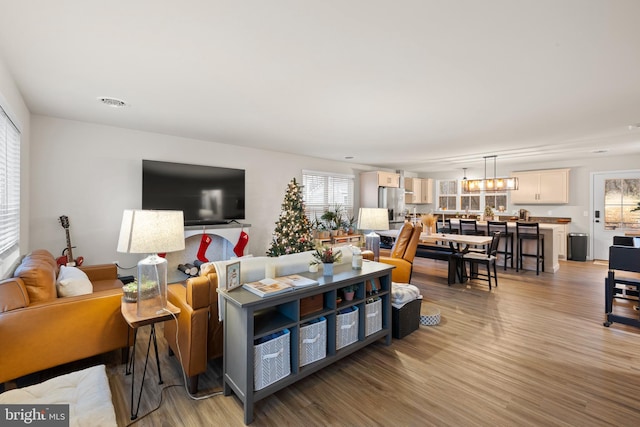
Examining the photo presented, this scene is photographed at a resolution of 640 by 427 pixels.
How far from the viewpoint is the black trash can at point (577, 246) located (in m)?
7.19

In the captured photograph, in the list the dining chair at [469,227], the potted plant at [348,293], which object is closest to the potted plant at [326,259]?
the potted plant at [348,293]

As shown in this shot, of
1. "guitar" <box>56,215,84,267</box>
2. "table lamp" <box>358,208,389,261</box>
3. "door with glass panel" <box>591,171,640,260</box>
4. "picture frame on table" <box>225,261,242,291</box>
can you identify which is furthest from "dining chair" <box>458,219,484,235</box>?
"guitar" <box>56,215,84,267</box>

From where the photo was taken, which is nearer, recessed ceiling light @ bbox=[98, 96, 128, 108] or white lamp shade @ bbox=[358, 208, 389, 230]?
recessed ceiling light @ bbox=[98, 96, 128, 108]

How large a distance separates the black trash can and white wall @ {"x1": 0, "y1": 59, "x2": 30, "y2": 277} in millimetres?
9959

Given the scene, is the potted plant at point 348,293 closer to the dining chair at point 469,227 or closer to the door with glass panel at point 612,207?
the dining chair at point 469,227

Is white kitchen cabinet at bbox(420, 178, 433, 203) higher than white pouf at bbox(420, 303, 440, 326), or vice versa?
white kitchen cabinet at bbox(420, 178, 433, 203)

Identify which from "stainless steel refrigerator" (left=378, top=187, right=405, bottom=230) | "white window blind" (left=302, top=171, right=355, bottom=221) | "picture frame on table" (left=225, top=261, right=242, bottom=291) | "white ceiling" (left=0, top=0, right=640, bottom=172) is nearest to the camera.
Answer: "white ceiling" (left=0, top=0, right=640, bottom=172)

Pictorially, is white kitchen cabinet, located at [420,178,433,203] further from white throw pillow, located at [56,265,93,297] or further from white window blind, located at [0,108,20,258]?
white window blind, located at [0,108,20,258]

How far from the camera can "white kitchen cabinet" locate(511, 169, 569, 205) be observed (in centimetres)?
756

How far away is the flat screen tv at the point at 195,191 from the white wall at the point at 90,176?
7.6 inches

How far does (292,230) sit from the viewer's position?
529cm

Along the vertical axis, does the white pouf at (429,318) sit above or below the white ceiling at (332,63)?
below

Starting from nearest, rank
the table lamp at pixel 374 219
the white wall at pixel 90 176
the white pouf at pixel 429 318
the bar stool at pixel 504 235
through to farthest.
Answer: the white pouf at pixel 429 318
the table lamp at pixel 374 219
the white wall at pixel 90 176
the bar stool at pixel 504 235

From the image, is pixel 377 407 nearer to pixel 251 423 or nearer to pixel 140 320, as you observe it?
pixel 251 423
